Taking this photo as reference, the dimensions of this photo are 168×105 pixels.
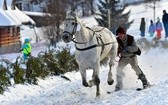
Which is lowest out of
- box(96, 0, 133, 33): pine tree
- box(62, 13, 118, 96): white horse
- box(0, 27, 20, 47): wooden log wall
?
box(0, 27, 20, 47): wooden log wall

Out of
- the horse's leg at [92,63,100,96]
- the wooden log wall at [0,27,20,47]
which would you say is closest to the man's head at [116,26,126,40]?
the horse's leg at [92,63,100,96]

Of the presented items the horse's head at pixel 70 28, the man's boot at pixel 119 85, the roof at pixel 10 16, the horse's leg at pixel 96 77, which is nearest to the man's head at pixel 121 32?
the man's boot at pixel 119 85

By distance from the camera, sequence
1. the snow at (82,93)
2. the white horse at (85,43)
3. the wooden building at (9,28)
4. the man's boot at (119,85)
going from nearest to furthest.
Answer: the snow at (82,93) → the white horse at (85,43) → the man's boot at (119,85) → the wooden building at (9,28)

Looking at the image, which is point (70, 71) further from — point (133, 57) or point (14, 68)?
point (133, 57)

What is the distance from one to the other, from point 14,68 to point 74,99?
327cm

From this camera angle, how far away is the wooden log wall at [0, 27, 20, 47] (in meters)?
42.1

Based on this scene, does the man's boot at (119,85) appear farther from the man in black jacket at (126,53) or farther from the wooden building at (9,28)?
the wooden building at (9,28)

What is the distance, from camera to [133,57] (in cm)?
1134

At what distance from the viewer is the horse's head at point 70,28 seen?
945cm

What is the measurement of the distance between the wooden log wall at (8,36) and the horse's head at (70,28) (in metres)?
32.4

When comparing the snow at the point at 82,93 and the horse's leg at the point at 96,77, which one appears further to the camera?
the horse's leg at the point at 96,77

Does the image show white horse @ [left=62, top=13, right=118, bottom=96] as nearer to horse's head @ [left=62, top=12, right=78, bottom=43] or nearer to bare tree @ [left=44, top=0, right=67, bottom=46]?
horse's head @ [left=62, top=12, right=78, bottom=43]

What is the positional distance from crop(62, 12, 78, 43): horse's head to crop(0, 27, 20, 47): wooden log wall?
32.4m

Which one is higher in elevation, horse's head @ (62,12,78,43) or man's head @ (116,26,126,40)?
horse's head @ (62,12,78,43)
